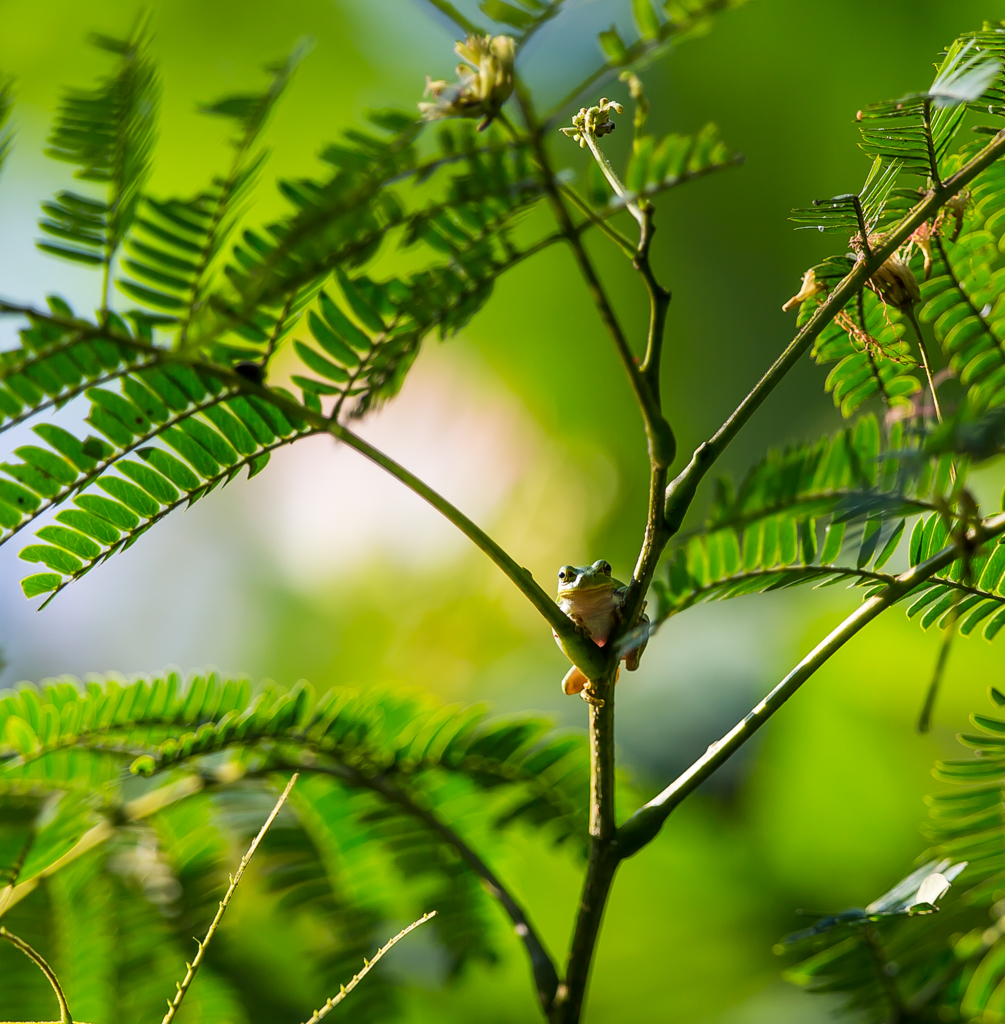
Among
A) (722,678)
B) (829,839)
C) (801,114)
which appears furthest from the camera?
(801,114)

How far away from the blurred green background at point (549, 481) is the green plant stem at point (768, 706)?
4.16 feet

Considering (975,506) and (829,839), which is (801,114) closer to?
(829,839)

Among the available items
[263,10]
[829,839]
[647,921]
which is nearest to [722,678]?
[829,839]

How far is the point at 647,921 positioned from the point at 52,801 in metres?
1.32

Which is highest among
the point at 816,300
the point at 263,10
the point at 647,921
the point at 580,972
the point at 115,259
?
the point at 263,10

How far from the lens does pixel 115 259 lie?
35 cm

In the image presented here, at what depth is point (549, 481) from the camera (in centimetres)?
217

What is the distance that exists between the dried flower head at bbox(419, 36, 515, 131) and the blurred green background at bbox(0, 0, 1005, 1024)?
143 cm

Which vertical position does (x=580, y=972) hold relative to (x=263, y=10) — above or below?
below

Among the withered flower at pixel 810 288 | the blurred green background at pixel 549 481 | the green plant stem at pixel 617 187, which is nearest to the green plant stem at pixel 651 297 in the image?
the green plant stem at pixel 617 187

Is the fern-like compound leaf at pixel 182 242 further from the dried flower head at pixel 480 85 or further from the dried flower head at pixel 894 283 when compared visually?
the dried flower head at pixel 894 283

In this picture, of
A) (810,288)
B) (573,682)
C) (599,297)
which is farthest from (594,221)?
(573,682)

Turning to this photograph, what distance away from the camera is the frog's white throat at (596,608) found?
415 millimetres

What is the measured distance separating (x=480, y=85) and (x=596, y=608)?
0.87ft
